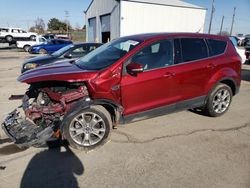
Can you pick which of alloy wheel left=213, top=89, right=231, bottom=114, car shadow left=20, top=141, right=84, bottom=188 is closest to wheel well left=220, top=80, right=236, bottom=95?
alloy wheel left=213, top=89, right=231, bottom=114

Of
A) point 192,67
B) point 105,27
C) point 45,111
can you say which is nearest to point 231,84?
point 192,67

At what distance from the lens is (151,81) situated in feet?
12.5

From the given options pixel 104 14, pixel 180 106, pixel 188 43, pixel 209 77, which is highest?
pixel 104 14

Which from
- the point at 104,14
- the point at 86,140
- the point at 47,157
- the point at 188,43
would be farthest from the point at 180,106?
the point at 104,14

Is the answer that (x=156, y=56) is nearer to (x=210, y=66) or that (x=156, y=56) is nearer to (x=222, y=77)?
(x=210, y=66)

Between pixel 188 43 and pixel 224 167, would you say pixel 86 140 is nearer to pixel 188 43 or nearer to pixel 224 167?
pixel 224 167

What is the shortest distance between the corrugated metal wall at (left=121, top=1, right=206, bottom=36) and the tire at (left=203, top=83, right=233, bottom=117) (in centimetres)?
1931

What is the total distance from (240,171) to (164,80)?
1.82 m

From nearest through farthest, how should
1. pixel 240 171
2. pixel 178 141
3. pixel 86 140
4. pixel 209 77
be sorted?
pixel 240 171, pixel 86 140, pixel 178 141, pixel 209 77

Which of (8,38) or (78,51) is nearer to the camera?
(78,51)

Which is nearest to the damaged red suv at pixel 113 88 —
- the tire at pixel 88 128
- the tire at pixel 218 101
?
the tire at pixel 88 128

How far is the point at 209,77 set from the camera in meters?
4.53

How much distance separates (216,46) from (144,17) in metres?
20.3

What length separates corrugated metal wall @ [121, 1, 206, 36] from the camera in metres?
22.9
